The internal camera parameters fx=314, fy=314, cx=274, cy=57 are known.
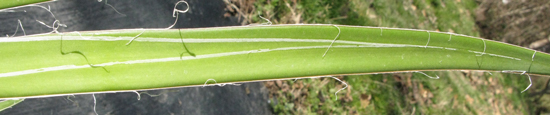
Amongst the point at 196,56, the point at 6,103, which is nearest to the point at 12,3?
the point at 6,103

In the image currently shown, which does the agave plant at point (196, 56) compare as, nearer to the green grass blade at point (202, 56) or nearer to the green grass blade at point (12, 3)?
the green grass blade at point (202, 56)

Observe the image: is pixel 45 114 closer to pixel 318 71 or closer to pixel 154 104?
pixel 154 104

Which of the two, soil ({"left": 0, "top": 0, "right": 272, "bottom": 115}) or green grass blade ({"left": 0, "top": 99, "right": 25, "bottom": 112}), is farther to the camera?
soil ({"left": 0, "top": 0, "right": 272, "bottom": 115})

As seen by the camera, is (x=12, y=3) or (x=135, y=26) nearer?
(x=12, y=3)

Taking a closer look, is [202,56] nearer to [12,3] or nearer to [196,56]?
[196,56]

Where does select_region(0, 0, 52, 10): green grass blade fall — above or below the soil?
above

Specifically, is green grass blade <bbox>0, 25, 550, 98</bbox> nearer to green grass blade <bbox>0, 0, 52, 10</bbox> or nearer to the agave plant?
the agave plant

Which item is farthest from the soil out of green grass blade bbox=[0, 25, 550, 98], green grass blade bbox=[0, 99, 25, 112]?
green grass blade bbox=[0, 25, 550, 98]
